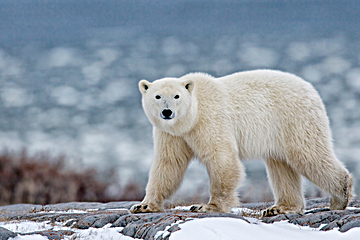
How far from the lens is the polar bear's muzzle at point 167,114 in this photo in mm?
6641

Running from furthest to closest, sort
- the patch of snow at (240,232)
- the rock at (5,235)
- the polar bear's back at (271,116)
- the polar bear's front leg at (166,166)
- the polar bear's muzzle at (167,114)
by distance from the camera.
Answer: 1. the polar bear's back at (271,116)
2. the polar bear's front leg at (166,166)
3. the polar bear's muzzle at (167,114)
4. the rock at (5,235)
5. the patch of snow at (240,232)

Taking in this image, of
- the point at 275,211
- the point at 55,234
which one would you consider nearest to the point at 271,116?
the point at 275,211

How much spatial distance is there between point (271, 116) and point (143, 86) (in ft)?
8.59

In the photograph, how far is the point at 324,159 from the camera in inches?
306

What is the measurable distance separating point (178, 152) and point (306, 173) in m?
2.59

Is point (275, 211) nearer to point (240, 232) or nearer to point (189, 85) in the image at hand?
point (240, 232)

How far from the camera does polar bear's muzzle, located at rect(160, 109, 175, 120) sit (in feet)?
Result: 21.8

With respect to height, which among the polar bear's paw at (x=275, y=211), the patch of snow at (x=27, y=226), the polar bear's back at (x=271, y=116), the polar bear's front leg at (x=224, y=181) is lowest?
the polar bear's paw at (x=275, y=211)

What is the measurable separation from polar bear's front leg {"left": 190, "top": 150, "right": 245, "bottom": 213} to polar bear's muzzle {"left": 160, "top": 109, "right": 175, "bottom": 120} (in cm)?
118

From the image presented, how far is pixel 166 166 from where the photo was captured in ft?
24.4

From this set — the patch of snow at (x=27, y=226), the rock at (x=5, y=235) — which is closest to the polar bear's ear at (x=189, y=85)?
the patch of snow at (x=27, y=226)

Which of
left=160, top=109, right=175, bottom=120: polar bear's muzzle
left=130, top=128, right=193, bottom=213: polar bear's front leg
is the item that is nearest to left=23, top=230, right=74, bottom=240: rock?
left=130, top=128, right=193, bottom=213: polar bear's front leg

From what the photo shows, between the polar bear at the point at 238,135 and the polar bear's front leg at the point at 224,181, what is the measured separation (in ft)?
0.06

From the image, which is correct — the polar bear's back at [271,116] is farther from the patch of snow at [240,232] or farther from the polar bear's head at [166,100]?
the patch of snow at [240,232]
